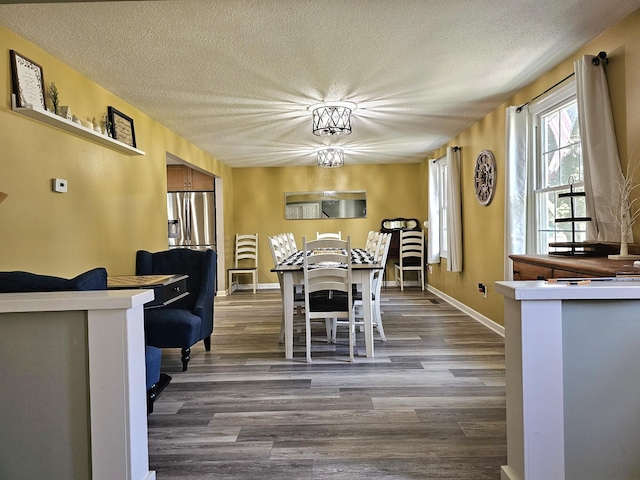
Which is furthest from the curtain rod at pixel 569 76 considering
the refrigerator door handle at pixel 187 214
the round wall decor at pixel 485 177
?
the refrigerator door handle at pixel 187 214

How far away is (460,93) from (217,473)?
342 cm

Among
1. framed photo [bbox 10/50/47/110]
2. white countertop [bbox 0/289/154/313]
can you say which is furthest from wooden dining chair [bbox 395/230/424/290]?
white countertop [bbox 0/289/154/313]

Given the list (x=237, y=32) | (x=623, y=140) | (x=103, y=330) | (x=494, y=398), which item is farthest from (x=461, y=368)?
(x=237, y=32)

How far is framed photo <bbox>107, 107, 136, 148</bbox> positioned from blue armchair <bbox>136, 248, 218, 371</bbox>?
3.32 ft

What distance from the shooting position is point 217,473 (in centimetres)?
185

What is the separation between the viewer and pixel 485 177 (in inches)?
175

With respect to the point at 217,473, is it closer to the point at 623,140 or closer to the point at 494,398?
the point at 494,398

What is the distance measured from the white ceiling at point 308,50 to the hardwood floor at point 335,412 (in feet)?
7.36

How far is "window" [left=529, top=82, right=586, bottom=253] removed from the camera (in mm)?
3055

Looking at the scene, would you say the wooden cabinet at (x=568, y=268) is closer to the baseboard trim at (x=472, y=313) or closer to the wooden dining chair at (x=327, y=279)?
the wooden dining chair at (x=327, y=279)

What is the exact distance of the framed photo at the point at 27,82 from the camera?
7.72 ft

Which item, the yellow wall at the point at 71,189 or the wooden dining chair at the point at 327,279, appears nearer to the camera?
the yellow wall at the point at 71,189

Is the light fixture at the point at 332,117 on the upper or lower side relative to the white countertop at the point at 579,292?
upper

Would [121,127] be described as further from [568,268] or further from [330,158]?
[568,268]
